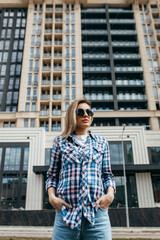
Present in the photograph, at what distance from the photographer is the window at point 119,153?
25203 mm

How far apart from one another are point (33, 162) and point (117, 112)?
18609 mm

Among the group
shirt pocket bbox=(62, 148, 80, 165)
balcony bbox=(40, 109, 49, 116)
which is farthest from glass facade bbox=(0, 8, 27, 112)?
shirt pocket bbox=(62, 148, 80, 165)

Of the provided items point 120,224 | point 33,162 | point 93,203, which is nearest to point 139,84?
point 33,162

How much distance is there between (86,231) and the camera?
6.32 ft

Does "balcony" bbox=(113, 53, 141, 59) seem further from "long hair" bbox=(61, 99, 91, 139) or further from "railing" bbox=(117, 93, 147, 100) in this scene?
"long hair" bbox=(61, 99, 91, 139)

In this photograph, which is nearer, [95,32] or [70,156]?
[70,156]

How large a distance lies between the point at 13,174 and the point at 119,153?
13.7 metres

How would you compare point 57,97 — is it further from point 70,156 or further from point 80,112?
point 70,156

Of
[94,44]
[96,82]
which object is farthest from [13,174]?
[94,44]

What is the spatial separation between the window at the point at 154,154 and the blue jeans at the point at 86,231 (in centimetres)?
2667

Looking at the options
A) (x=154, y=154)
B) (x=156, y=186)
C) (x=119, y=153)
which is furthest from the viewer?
(x=154, y=154)

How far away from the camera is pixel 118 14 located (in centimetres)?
4844

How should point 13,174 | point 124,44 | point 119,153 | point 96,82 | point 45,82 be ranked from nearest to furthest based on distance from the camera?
point 13,174 → point 119,153 → point 45,82 → point 96,82 → point 124,44

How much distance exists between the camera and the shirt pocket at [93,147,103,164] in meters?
2.23
